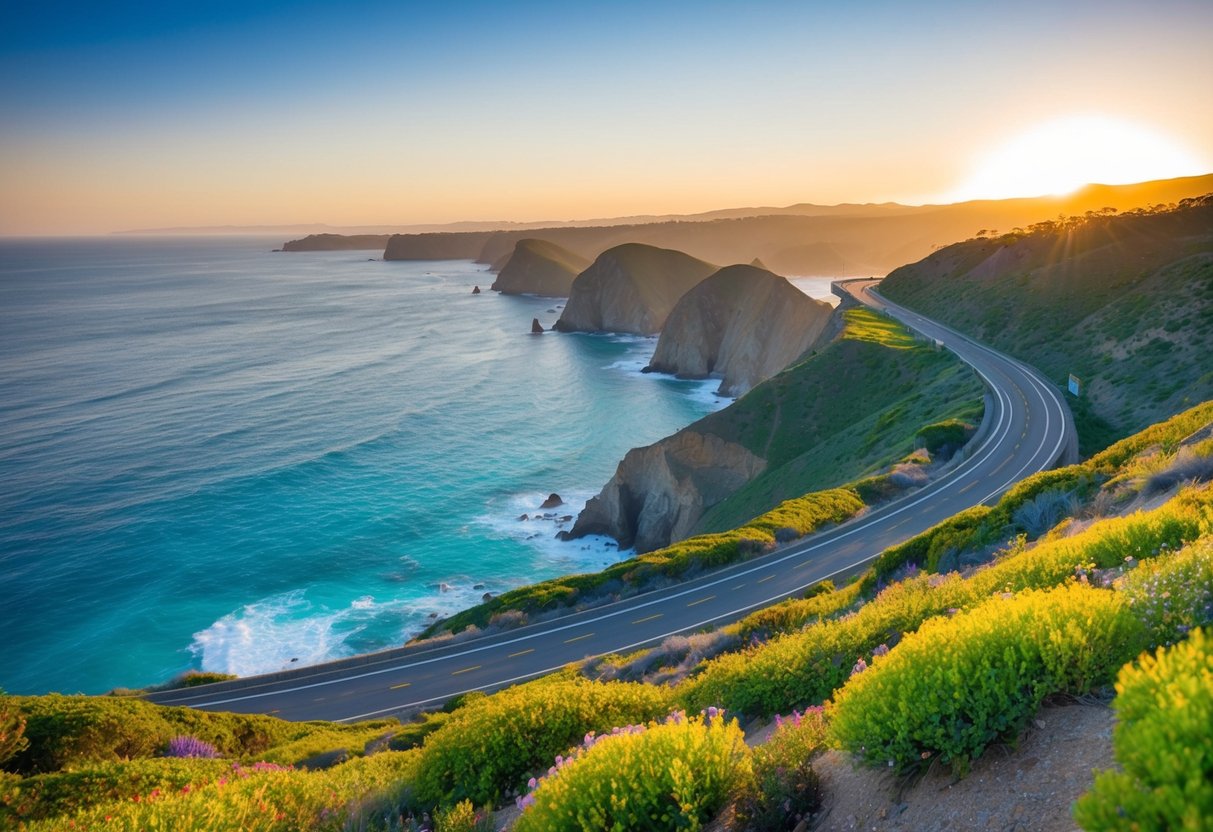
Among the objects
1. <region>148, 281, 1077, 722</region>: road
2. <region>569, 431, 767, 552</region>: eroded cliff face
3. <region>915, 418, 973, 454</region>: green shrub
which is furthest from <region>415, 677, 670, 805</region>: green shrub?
<region>569, 431, 767, 552</region>: eroded cliff face

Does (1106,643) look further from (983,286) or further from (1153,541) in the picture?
(983,286)

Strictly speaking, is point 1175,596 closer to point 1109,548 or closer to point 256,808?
point 1109,548

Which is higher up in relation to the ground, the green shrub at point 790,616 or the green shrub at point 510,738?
the green shrub at point 510,738

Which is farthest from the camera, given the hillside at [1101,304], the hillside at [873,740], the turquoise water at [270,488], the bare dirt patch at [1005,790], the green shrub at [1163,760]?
the turquoise water at [270,488]

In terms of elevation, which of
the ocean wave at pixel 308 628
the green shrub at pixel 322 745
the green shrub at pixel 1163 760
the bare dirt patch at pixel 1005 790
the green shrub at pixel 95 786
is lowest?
the ocean wave at pixel 308 628

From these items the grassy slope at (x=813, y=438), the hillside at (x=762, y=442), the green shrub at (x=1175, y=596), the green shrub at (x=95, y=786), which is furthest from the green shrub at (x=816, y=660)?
the hillside at (x=762, y=442)

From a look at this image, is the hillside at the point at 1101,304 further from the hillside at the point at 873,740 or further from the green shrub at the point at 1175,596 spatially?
the green shrub at the point at 1175,596
